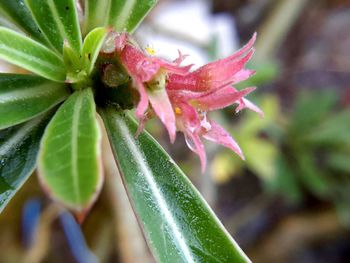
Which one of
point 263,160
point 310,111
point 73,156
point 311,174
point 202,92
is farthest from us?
point 310,111

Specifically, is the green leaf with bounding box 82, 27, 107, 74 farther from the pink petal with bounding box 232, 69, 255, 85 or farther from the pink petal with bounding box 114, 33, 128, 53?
the pink petal with bounding box 232, 69, 255, 85

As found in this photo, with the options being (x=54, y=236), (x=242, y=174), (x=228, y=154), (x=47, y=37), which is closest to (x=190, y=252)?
(x=47, y=37)

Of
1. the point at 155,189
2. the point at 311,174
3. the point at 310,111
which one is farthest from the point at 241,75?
the point at 310,111

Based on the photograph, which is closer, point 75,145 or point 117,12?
point 75,145

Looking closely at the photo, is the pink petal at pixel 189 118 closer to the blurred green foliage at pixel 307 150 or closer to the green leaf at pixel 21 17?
the green leaf at pixel 21 17

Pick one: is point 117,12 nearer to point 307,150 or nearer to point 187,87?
point 187,87

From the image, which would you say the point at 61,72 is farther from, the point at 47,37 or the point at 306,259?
the point at 306,259

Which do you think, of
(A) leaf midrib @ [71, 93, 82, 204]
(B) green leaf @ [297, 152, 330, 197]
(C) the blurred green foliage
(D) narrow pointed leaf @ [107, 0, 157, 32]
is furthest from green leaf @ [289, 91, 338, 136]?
(A) leaf midrib @ [71, 93, 82, 204]

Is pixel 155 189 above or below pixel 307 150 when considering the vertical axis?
below
